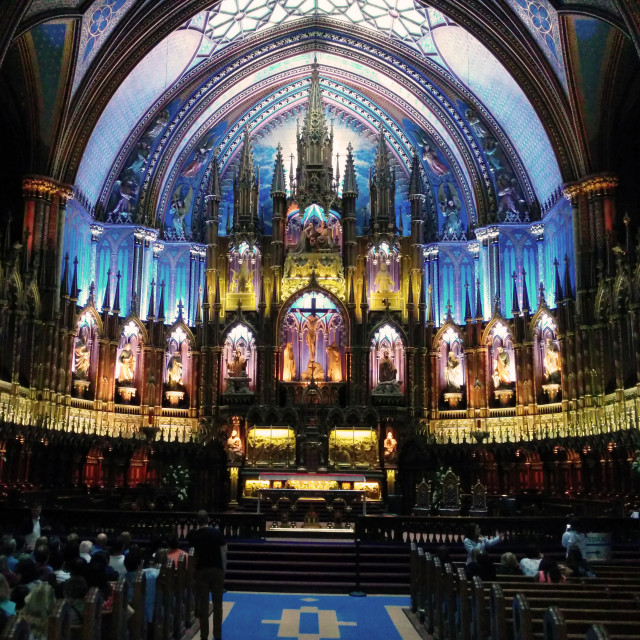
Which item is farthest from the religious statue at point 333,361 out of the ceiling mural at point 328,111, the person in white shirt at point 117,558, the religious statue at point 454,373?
the person in white shirt at point 117,558

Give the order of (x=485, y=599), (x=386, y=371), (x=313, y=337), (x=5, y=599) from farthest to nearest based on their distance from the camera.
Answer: (x=313, y=337)
(x=386, y=371)
(x=485, y=599)
(x=5, y=599)

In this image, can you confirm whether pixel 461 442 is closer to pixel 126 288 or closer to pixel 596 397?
pixel 596 397

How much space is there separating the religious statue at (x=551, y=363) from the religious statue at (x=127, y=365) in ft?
54.4

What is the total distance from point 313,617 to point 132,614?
5.57m

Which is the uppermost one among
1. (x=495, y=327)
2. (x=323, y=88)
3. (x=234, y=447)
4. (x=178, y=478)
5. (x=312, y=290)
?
(x=323, y=88)

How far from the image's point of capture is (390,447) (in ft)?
105

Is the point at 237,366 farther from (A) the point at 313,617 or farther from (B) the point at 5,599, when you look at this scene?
(B) the point at 5,599

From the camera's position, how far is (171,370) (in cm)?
3334

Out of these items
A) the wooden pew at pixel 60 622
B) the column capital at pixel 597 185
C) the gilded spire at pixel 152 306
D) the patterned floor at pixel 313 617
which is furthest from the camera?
the gilded spire at pixel 152 306

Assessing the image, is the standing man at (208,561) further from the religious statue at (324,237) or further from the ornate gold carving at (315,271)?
the religious statue at (324,237)

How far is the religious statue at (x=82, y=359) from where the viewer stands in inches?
1179

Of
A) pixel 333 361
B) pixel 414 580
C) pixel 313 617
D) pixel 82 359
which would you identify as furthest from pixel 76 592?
pixel 333 361

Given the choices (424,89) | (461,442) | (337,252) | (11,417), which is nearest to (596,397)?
(461,442)

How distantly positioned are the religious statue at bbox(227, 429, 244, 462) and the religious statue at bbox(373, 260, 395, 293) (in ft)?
29.0
